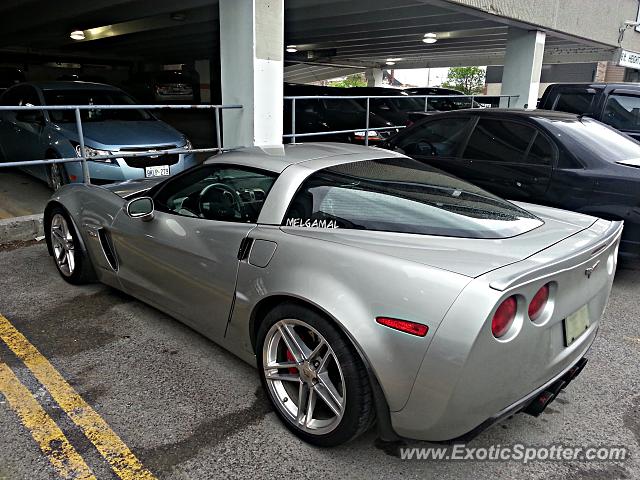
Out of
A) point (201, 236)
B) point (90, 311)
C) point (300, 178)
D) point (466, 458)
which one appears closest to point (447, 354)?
point (466, 458)

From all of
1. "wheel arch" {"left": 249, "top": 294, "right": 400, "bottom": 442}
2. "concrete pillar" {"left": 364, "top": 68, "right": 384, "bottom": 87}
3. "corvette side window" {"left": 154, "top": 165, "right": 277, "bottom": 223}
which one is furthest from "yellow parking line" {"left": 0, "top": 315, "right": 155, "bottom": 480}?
"concrete pillar" {"left": 364, "top": 68, "right": 384, "bottom": 87}

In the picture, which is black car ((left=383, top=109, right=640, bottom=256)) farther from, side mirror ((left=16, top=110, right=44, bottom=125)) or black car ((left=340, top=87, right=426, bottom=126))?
black car ((left=340, top=87, right=426, bottom=126))

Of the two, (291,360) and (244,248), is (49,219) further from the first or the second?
(291,360)

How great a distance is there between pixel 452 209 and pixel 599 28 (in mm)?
14700

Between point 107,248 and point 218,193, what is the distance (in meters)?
1.18

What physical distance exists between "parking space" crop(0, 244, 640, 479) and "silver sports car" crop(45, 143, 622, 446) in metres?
0.21

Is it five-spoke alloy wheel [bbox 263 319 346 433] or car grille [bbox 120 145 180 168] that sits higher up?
car grille [bbox 120 145 180 168]

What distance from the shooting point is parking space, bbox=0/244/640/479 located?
7.52 ft

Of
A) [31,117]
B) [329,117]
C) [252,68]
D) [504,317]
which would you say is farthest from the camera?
[329,117]

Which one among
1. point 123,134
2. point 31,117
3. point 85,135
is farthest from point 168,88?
point 85,135

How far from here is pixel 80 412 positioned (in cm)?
263

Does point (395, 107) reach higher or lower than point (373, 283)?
higher

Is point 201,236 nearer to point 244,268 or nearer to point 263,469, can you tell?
point 244,268

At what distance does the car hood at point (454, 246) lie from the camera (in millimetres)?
2078
